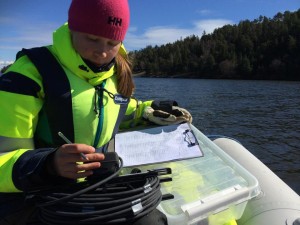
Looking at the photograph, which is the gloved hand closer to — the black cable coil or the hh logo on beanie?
the hh logo on beanie

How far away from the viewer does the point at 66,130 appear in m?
1.73

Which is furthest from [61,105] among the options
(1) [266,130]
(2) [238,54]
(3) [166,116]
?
(2) [238,54]

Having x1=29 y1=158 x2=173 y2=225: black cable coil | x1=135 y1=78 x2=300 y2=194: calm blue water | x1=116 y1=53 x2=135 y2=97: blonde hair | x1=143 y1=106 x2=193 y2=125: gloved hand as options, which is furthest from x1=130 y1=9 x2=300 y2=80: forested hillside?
x1=29 y1=158 x2=173 y2=225: black cable coil

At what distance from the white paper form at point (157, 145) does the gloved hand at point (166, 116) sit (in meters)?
0.05

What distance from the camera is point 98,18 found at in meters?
1.64

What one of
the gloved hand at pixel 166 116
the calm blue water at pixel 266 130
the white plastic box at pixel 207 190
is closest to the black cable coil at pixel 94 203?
the white plastic box at pixel 207 190

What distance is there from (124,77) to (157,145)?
635mm

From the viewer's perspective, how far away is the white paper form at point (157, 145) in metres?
2.36

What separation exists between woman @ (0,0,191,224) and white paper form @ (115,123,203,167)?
19.1 inches

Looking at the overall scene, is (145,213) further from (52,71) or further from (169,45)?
(169,45)

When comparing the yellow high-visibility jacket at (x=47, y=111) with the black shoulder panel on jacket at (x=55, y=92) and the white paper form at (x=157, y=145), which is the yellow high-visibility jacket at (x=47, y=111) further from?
the white paper form at (x=157, y=145)

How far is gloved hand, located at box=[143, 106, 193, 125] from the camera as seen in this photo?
2744 mm

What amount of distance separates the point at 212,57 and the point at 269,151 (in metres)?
75.0

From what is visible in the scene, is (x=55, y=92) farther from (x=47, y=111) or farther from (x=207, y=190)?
(x=207, y=190)
